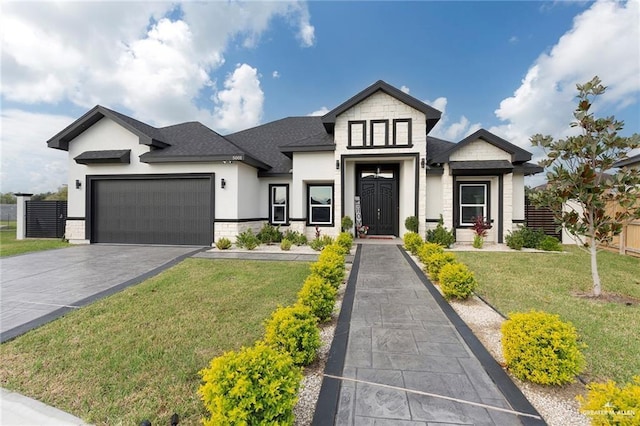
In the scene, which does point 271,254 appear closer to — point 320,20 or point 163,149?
point 163,149

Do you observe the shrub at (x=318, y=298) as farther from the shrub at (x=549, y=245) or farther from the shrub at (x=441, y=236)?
the shrub at (x=549, y=245)

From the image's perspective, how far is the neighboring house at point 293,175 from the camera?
9.90 meters

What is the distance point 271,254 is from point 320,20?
36.2ft

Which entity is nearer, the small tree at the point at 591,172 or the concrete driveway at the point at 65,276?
the concrete driveway at the point at 65,276

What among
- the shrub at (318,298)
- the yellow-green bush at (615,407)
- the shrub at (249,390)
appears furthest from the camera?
the shrub at (318,298)

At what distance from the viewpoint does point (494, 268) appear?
6.68 metres

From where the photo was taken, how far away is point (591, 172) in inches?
183

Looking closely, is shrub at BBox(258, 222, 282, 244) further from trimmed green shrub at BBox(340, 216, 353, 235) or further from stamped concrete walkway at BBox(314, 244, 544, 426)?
stamped concrete walkway at BBox(314, 244, 544, 426)

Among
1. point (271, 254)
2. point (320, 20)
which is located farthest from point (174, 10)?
point (271, 254)

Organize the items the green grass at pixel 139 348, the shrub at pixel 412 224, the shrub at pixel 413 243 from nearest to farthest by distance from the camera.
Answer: the green grass at pixel 139 348, the shrub at pixel 413 243, the shrub at pixel 412 224

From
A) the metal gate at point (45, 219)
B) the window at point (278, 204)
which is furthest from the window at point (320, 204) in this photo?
the metal gate at point (45, 219)

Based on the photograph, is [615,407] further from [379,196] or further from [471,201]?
[379,196]

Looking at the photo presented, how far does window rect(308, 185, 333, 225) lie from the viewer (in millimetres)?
11141

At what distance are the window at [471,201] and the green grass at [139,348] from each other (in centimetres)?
844
